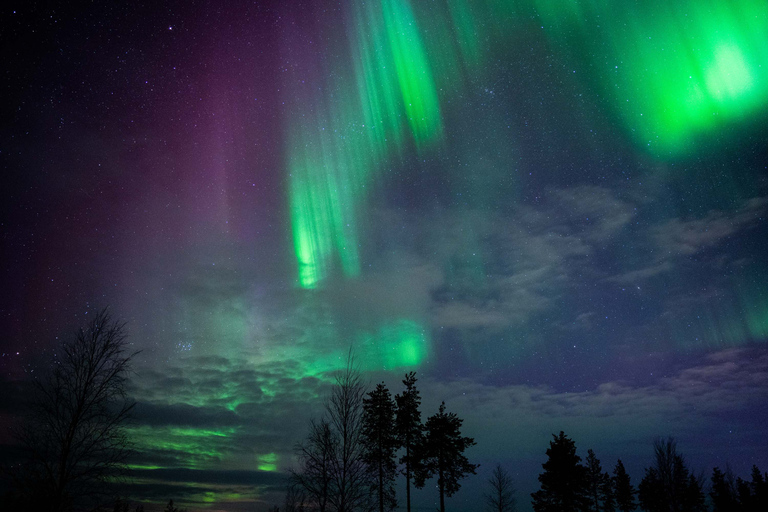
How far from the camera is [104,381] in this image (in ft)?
45.7

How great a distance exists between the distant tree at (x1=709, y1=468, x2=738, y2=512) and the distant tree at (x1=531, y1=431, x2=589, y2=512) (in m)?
44.1

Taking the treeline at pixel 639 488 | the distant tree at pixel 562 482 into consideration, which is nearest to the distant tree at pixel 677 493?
the treeline at pixel 639 488

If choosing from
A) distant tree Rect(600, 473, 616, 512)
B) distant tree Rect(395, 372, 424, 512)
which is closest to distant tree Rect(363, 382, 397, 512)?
distant tree Rect(395, 372, 424, 512)

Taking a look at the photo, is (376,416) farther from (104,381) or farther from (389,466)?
(104,381)

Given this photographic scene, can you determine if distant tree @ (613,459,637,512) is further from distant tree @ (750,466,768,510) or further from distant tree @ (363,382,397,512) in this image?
distant tree @ (363,382,397,512)

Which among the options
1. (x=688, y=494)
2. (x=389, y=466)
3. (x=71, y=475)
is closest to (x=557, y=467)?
(x=389, y=466)

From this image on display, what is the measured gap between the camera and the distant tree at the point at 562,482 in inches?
1358

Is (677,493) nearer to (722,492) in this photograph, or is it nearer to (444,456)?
(722,492)

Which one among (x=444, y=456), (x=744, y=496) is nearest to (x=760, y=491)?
(x=744, y=496)

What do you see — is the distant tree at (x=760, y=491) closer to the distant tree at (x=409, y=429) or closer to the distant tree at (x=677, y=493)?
the distant tree at (x=677, y=493)

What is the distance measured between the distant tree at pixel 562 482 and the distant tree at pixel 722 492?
44.1m

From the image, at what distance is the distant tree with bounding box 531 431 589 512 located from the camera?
34.5 m

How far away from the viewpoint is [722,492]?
6362cm

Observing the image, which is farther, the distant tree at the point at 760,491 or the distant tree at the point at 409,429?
the distant tree at the point at 760,491
